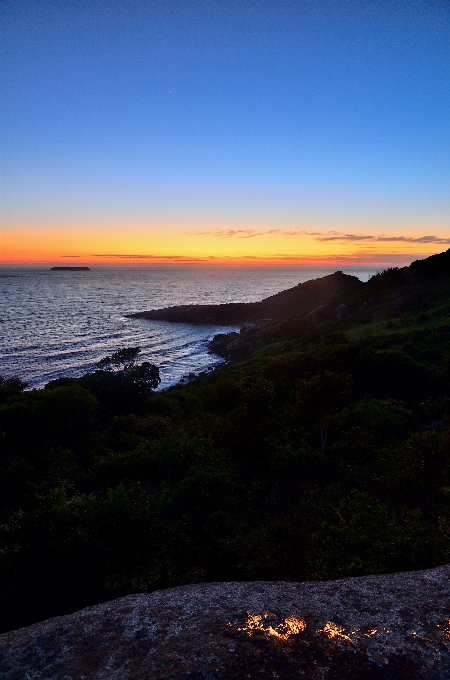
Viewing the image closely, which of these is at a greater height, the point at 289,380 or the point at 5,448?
the point at 289,380

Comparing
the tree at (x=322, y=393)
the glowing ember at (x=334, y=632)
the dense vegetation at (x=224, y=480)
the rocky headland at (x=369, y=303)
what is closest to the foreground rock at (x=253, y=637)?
the glowing ember at (x=334, y=632)

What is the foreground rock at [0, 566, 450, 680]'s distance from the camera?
223 inches

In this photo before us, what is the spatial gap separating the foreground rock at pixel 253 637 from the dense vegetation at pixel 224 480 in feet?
11.1

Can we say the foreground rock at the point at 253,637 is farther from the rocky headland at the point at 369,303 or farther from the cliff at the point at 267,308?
the cliff at the point at 267,308

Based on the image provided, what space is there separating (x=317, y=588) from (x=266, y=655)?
3.07 m

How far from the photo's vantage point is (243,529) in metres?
15.1

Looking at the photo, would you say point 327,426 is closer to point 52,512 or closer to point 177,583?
point 177,583

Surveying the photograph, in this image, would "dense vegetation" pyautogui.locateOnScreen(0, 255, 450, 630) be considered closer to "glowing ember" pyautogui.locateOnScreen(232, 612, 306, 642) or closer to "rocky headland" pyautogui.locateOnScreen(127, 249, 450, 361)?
"glowing ember" pyautogui.locateOnScreen(232, 612, 306, 642)

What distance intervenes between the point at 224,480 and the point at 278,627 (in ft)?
37.5

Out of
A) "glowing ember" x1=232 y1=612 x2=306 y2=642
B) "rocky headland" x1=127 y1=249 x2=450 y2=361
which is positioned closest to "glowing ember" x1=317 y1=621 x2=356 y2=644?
"glowing ember" x1=232 y1=612 x2=306 y2=642

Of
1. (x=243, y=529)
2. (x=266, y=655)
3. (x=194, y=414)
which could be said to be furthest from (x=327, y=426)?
(x=266, y=655)

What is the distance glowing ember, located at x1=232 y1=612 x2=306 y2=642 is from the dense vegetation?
4.80 metres

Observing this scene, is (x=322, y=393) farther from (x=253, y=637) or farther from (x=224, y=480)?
(x=253, y=637)

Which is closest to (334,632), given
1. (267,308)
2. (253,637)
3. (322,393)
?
(253,637)
